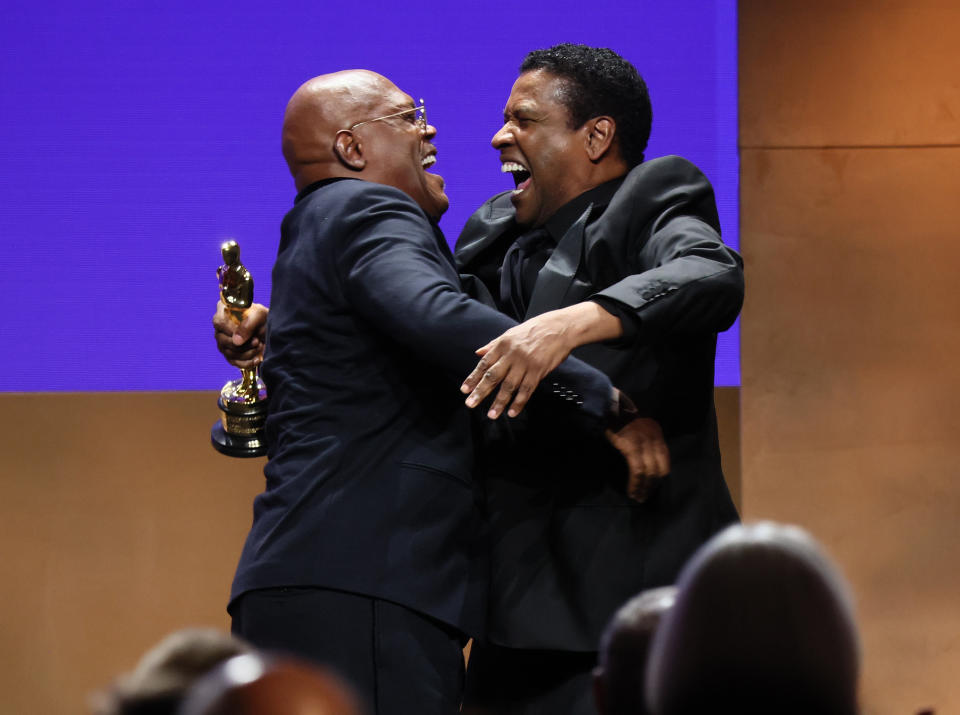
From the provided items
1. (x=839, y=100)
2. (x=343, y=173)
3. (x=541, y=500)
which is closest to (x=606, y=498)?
(x=541, y=500)

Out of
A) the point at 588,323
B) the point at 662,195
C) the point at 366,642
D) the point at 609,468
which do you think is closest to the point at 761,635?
the point at 588,323

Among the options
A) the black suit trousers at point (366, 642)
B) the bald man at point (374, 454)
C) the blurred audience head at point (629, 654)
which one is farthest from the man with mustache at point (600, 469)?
the blurred audience head at point (629, 654)

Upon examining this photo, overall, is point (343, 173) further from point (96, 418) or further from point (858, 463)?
point (858, 463)

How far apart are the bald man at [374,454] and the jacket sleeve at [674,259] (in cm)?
16

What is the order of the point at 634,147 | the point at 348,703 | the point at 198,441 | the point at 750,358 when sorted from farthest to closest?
the point at 750,358 → the point at 198,441 → the point at 634,147 → the point at 348,703

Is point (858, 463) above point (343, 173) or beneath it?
beneath

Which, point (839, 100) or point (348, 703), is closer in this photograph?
point (348, 703)

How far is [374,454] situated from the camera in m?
1.90

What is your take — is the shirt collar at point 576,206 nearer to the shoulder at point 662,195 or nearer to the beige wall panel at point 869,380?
the shoulder at point 662,195

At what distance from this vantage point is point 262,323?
2.36 metres

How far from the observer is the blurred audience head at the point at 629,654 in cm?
54

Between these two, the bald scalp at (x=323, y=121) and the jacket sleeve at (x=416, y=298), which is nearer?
the jacket sleeve at (x=416, y=298)

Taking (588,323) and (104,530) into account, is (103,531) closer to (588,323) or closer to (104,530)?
(104,530)

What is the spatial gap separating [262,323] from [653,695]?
196 cm
